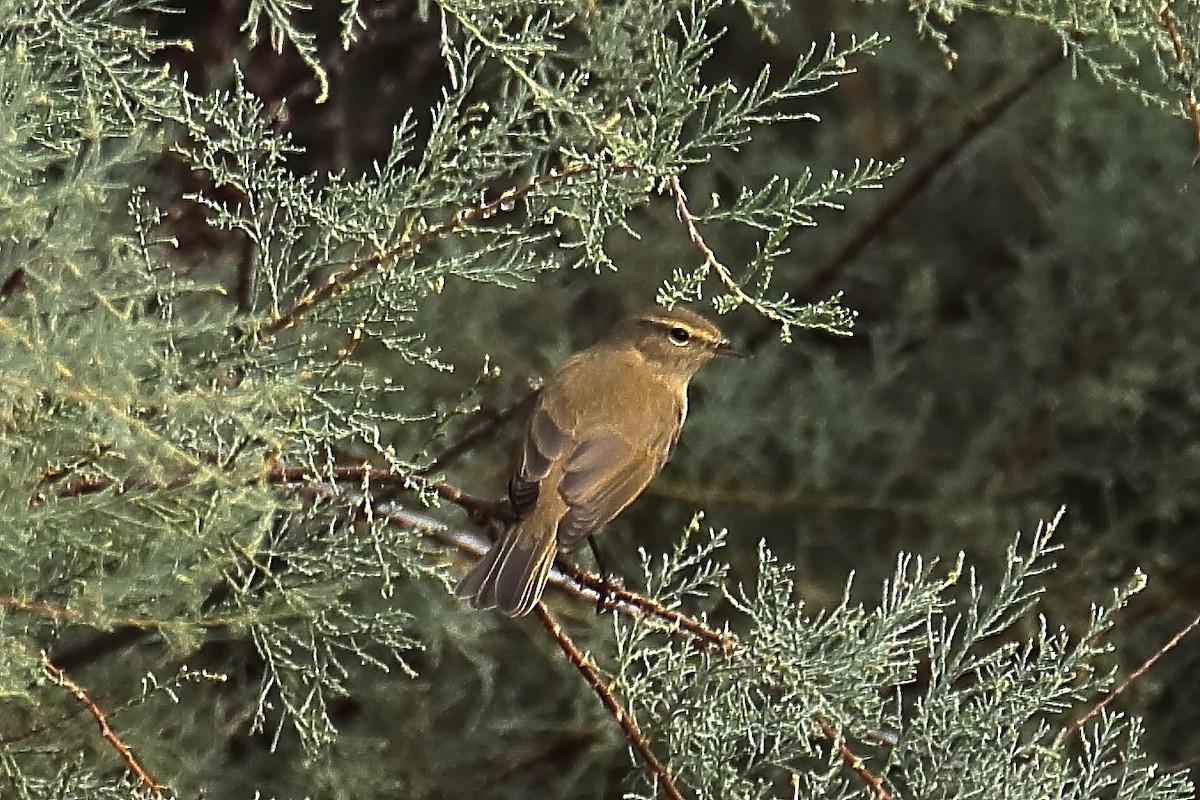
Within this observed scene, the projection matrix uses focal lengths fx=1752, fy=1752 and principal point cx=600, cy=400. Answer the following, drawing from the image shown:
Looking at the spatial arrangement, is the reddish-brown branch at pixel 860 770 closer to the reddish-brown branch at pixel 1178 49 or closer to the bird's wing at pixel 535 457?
the bird's wing at pixel 535 457

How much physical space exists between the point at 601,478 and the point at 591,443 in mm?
144

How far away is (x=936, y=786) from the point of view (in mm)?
3096

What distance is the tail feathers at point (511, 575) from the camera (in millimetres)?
3561

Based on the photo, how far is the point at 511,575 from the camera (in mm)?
3646

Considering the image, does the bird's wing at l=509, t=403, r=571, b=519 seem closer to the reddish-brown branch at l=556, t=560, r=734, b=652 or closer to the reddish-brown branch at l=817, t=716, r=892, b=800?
the reddish-brown branch at l=556, t=560, r=734, b=652

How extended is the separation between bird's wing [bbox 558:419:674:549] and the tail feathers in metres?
0.12

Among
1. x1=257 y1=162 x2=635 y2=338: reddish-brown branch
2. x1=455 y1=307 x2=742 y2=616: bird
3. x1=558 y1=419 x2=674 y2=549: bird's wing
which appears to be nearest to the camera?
x1=257 y1=162 x2=635 y2=338: reddish-brown branch

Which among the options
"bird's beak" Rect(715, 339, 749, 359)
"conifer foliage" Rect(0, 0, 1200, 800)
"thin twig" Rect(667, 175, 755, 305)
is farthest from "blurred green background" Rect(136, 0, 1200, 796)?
"thin twig" Rect(667, 175, 755, 305)

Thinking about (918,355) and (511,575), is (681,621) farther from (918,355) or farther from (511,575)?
(918,355)

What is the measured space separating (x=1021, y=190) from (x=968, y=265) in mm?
324

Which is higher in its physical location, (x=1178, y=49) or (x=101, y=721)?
(x=1178, y=49)

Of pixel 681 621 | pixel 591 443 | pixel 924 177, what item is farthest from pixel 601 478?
pixel 924 177

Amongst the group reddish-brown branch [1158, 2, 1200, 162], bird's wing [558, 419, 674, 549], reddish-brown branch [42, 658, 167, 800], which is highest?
reddish-brown branch [1158, 2, 1200, 162]

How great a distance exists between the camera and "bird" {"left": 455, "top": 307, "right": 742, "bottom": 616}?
12.1ft
